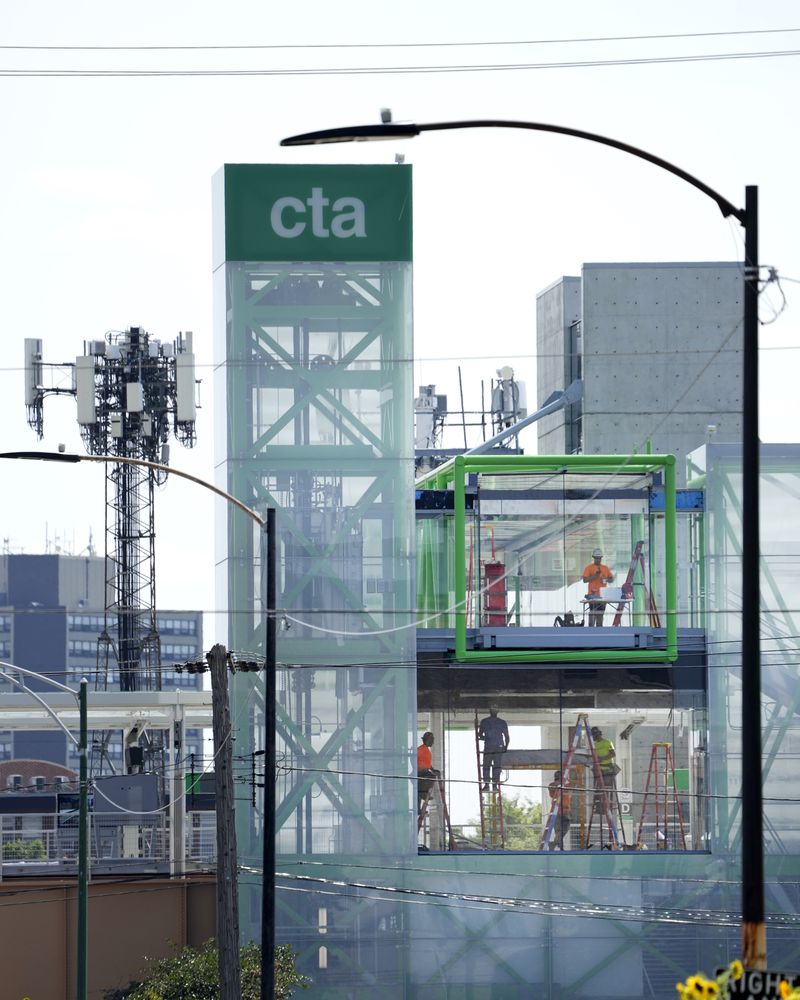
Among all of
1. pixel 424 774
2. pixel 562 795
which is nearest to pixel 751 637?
pixel 424 774

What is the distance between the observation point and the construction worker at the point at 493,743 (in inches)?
1534

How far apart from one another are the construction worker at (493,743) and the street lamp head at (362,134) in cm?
2619

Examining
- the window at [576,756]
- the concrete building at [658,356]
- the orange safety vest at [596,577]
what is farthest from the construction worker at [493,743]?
the concrete building at [658,356]

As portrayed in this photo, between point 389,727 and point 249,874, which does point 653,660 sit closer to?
point 389,727

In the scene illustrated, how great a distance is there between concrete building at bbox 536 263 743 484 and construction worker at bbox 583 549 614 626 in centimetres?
1835

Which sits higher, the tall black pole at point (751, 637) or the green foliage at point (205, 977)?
the tall black pole at point (751, 637)

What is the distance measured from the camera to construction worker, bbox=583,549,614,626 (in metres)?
37.6

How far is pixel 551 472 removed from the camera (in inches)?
1484

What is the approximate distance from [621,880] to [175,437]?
39.3 meters

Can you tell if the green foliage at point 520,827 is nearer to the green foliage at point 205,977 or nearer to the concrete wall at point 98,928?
the green foliage at point 205,977

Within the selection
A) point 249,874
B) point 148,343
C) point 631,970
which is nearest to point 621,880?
point 631,970

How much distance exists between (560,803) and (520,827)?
44.0 inches

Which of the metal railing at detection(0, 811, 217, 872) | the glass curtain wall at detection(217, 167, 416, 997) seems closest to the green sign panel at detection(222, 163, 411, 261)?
the glass curtain wall at detection(217, 167, 416, 997)

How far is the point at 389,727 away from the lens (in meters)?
38.7
